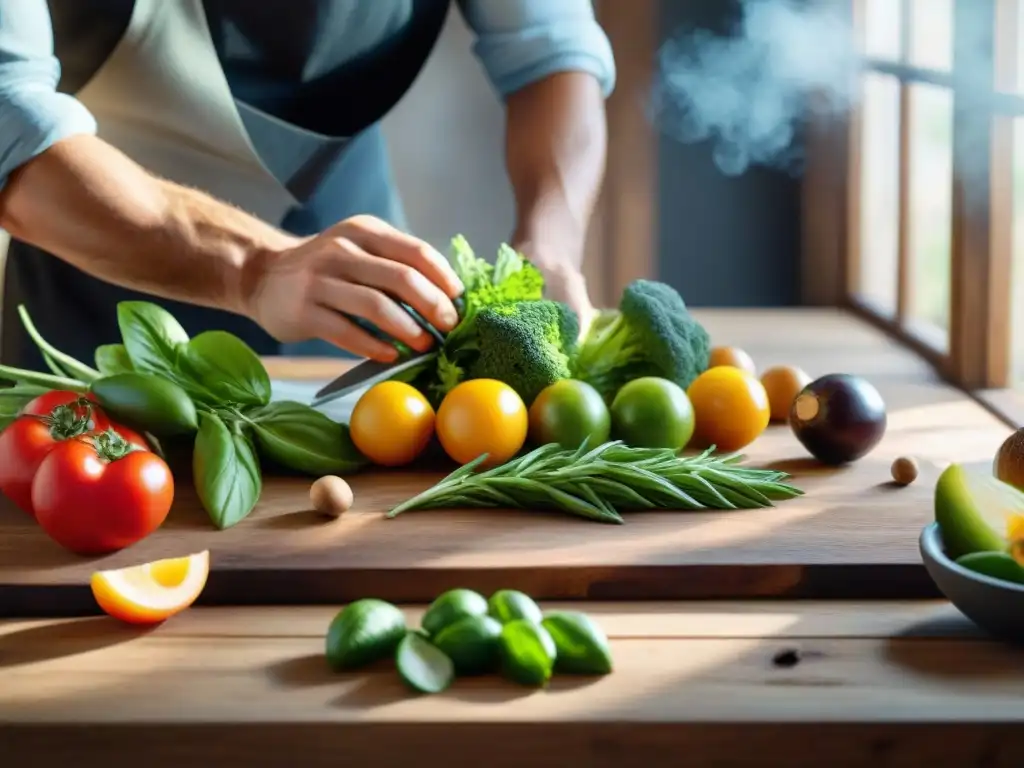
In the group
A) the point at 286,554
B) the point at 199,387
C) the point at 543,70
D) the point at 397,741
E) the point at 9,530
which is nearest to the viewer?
the point at 397,741

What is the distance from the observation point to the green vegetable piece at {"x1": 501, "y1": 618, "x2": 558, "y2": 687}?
0.93 metres

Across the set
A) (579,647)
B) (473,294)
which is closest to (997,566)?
(579,647)

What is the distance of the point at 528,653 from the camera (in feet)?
3.05

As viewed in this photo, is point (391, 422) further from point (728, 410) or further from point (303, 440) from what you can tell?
point (728, 410)

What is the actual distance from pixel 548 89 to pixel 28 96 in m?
0.83

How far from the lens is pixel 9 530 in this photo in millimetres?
1288

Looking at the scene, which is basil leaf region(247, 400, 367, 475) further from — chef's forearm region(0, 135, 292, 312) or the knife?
chef's forearm region(0, 135, 292, 312)

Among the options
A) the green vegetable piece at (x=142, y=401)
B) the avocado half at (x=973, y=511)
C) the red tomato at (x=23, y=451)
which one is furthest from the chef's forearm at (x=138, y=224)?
the avocado half at (x=973, y=511)

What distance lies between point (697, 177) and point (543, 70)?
4.03ft

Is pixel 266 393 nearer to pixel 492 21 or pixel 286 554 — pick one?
pixel 286 554

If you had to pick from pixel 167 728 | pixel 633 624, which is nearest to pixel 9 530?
pixel 167 728

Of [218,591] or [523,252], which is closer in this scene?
[218,591]

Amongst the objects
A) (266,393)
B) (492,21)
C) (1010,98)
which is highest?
(492,21)

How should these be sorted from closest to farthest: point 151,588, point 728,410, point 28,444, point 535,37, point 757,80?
point 151,588, point 28,444, point 728,410, point 535,37, point 757,80
